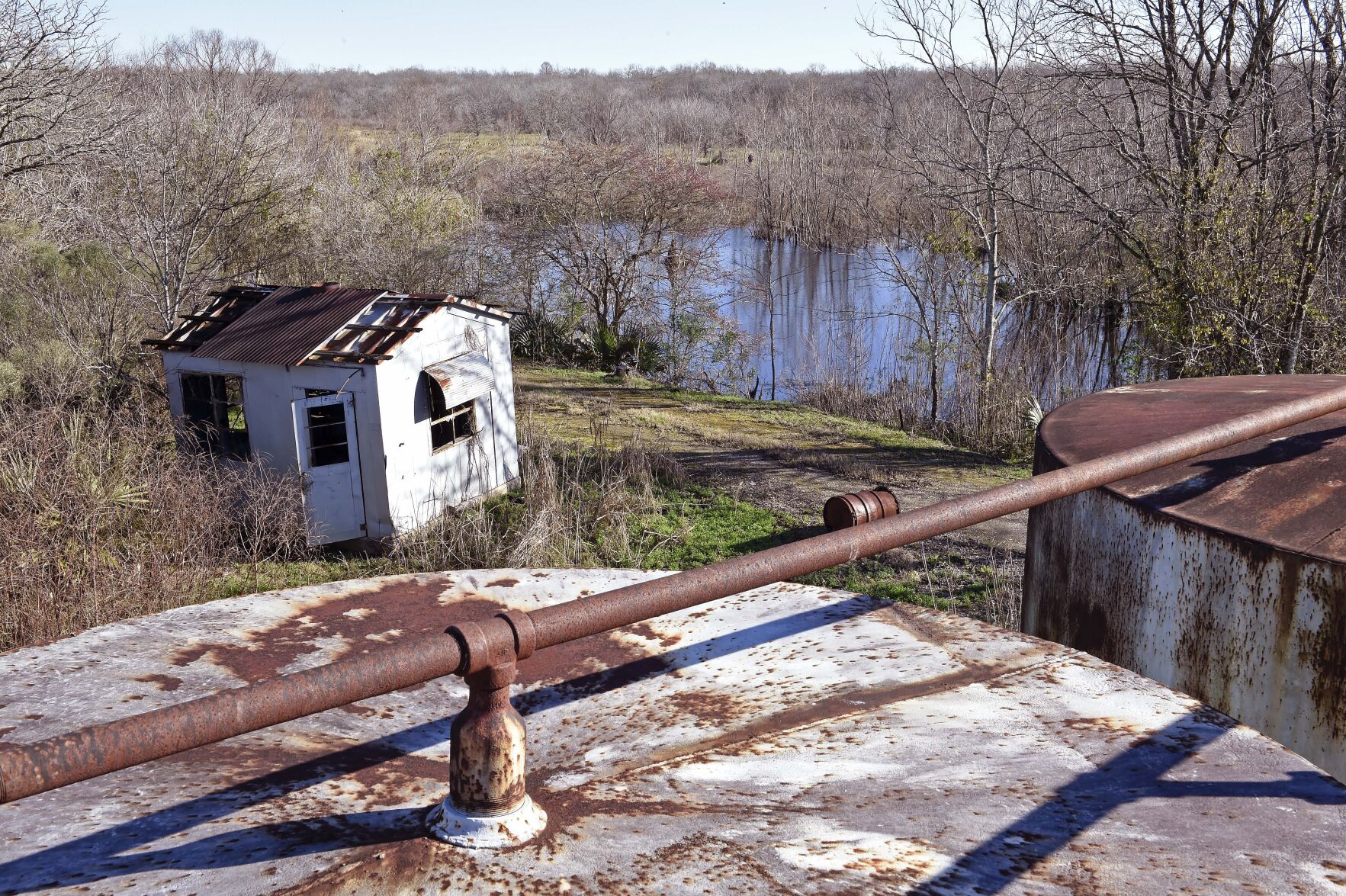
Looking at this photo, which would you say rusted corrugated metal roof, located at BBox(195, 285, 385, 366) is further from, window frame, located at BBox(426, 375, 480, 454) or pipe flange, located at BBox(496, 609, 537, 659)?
pipe flange, located at BBox(496, 609, 537, 659)

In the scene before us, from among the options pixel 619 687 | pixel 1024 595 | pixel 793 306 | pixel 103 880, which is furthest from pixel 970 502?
pixel 793 306

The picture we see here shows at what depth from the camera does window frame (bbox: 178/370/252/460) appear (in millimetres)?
12812

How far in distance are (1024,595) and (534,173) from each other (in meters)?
21.0

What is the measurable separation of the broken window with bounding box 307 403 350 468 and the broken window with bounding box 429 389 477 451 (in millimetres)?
1124

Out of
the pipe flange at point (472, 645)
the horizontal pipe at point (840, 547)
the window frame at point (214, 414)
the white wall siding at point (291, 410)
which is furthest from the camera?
the window frame at point (214, 414)

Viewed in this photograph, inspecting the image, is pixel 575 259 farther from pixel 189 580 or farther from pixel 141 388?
pixel 189 580

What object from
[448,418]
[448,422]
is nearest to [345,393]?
[448,418]

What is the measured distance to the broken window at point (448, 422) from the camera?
43.3 ft

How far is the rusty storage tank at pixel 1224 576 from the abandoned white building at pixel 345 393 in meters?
9.22

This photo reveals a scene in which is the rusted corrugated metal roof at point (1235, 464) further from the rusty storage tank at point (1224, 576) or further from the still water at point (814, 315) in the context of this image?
the still water at point (814, 315)

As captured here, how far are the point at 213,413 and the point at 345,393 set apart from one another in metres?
2.04

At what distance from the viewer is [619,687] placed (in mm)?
3354

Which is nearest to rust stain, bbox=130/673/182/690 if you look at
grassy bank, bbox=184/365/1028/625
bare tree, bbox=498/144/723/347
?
grassy bank, bbox=184/365/1028/625

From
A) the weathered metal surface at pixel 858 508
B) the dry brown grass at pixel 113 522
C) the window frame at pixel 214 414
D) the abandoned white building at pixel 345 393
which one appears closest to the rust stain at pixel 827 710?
the weathered metal surface at pixel 858 508
